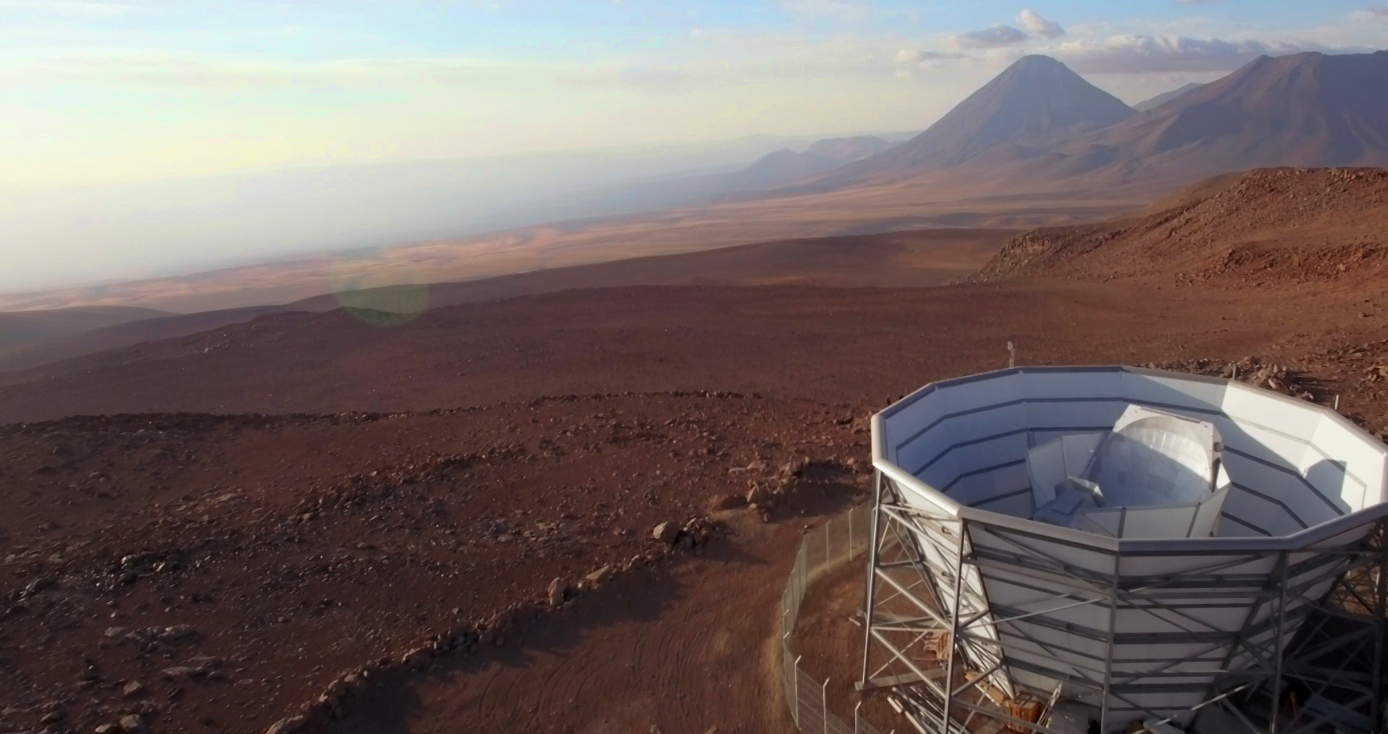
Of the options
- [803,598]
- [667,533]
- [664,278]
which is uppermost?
[664,278]

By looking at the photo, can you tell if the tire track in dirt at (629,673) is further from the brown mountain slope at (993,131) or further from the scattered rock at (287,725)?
the brown mountain slope at (993,131)

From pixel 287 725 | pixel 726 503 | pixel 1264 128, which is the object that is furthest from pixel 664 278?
pixel 1264 128

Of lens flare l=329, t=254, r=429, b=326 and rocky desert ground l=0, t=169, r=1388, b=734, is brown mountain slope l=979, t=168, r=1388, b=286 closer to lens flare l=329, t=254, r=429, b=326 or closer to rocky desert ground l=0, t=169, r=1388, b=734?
rocky desert ground l=0, t=169, r=1388, b=734

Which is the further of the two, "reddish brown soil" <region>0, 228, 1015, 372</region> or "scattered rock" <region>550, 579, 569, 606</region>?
"reddish brown soil" <region>0, 228, 1015, 372</region>

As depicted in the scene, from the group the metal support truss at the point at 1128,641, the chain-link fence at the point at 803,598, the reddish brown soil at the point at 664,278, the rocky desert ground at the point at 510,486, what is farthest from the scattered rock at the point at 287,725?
the reddish brown soil at the point at 664,278

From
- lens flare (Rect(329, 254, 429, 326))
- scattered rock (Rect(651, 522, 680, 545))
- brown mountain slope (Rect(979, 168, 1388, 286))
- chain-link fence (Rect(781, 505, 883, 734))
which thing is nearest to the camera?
chain-link fence (Rect(781, 505, 883, 734))

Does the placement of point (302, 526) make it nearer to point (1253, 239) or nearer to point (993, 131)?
point (1253, 239)

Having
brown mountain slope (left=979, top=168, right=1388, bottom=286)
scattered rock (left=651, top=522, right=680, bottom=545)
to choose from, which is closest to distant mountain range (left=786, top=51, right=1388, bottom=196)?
brown mountain slope (left=979, top=168, right=1388, bottom=286)
